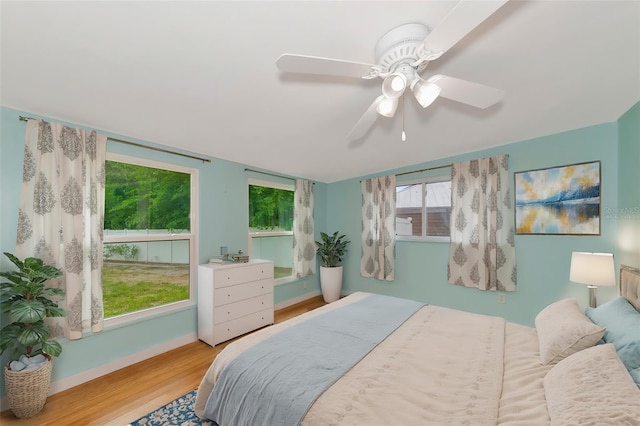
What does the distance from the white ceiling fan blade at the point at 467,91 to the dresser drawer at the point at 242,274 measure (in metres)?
2.68

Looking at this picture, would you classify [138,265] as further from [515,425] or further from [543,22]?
[543,22]

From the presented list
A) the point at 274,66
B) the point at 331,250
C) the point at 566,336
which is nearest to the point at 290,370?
the point at 566,336

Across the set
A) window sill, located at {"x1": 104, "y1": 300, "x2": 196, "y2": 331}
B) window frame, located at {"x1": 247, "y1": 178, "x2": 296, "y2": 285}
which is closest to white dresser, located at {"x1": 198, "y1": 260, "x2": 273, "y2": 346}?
window sill, located at {"x1": 104, "y1": 300, "x2": 196, "y2": 331}

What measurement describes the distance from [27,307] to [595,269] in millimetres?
4328

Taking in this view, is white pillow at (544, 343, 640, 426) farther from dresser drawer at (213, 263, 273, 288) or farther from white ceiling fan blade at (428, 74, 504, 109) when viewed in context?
dresser drawer at (213, 263, 273, 288)

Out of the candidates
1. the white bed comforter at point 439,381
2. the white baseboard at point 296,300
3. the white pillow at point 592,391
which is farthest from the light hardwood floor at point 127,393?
the white pillow at point 592,391

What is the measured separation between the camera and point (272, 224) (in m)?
4.25

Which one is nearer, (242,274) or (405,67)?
(405,67)

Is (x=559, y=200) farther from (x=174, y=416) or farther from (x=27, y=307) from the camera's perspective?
(x=27, y=307)

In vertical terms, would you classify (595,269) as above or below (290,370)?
above

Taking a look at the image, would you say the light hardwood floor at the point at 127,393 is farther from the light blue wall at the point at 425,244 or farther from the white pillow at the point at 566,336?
the white pillow at the point at 566,336

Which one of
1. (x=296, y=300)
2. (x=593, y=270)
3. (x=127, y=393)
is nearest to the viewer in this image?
(x=127, y=393)

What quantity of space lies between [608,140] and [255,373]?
3.84 m

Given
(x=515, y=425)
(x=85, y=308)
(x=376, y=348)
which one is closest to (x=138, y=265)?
(x=85, y=308)
